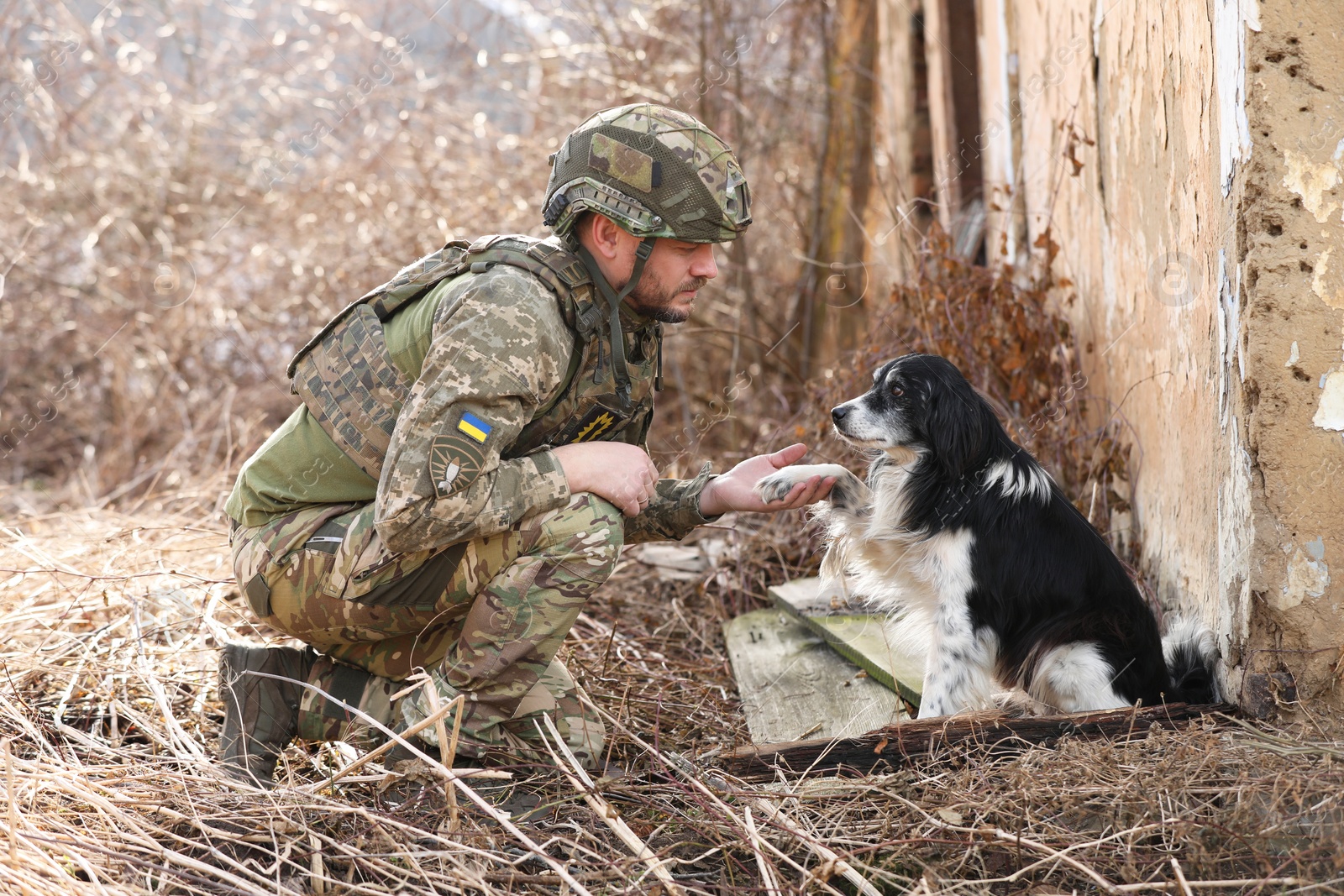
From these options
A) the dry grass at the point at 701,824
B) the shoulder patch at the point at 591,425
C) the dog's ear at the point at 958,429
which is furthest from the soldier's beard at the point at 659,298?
the dry grass at the point at 701,824

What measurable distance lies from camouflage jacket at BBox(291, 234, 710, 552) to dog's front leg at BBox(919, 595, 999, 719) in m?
1.13

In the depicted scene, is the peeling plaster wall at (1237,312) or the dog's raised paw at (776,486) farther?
the dog's raised paw at (776,486)

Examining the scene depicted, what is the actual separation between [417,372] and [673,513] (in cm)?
87

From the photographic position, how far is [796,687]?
372 centimetres

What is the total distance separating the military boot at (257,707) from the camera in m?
3.03

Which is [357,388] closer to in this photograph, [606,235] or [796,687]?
[606,235]

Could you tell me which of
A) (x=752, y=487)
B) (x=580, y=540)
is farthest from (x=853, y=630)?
(x=580, y=540)

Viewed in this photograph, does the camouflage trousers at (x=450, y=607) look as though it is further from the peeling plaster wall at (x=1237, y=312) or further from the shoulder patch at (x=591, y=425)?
the peeling plaster wall at (x=1237, y=312)

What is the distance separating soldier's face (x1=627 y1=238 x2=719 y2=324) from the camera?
115 inches

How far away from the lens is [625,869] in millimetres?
2361

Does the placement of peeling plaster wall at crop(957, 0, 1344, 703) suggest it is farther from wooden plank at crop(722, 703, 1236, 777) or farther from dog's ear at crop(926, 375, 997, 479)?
dog's ear at crop(926, 375, 997, 479)

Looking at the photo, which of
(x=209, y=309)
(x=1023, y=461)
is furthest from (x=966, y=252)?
(x=209, y=309)

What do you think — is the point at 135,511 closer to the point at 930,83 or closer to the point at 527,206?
the point at 527,206

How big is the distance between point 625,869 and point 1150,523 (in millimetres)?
2337
